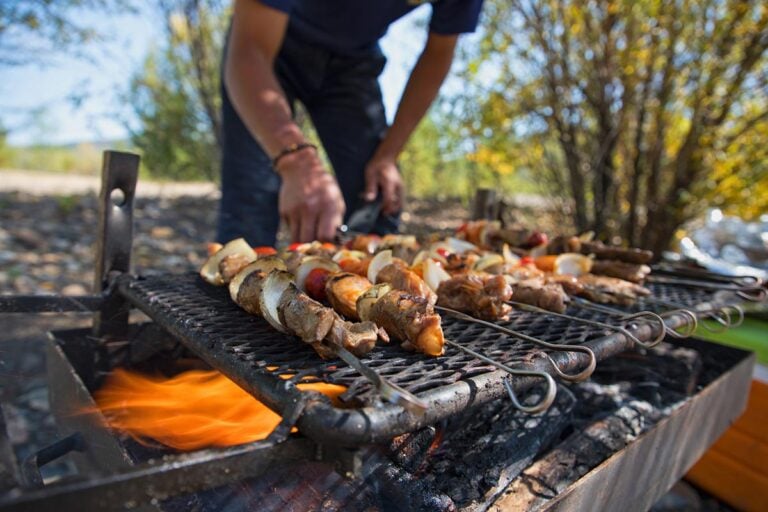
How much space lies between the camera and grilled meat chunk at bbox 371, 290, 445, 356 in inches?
46.3

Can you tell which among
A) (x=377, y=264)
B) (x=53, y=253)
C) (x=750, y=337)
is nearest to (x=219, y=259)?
(x=377, y=264)

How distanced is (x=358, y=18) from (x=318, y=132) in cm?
81

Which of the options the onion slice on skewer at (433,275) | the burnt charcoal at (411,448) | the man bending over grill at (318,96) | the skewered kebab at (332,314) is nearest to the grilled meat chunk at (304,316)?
the skewered kebab at (332,314)

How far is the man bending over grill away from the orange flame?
89 cm

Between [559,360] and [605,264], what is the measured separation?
115 centimetres

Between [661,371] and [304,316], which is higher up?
[304,316]

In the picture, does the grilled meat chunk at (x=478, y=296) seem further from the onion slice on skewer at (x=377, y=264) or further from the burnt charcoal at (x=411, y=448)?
the burnt charcoal at (x=411, y=448)

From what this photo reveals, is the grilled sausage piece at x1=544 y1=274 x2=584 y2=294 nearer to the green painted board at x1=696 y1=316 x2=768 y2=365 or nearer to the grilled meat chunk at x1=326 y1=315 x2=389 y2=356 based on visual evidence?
the grilled meat chunk at x1=326 y1=315 x2=389 y2=356

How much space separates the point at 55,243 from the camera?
5.67 m

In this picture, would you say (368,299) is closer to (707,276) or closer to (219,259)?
(219,259)

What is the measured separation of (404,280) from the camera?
1541 mm

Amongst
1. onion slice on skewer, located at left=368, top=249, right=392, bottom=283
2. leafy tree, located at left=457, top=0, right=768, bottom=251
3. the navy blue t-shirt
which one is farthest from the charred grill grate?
leafy tree, located at left=457, top=0, right=768, bottom=251

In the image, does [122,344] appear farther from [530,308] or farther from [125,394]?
[530,308]

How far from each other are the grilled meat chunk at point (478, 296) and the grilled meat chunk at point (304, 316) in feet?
1.60
